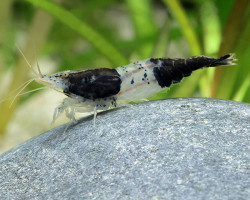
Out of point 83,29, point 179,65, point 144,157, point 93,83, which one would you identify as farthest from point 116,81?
point 83,29

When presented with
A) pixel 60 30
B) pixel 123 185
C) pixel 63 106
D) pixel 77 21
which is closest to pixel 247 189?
pixel 123 185

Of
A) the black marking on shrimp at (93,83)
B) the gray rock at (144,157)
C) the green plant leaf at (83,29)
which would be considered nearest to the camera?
the gray rock at (144,157)

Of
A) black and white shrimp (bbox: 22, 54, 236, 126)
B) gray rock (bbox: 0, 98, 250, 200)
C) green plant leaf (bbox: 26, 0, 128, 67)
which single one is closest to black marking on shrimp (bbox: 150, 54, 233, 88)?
black and white shrimp (bbox: 22, 54, 236, 126)

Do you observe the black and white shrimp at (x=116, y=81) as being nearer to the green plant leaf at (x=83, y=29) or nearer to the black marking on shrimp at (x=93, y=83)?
the black marking on shrimp at (x=93, y=83)

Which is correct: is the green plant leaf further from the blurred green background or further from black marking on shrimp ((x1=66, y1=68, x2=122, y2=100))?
black marking on shrimp ((x1=66, y1=68, x2=122, y2=100))

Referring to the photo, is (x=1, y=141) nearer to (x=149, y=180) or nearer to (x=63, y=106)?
(x=63, y=106)

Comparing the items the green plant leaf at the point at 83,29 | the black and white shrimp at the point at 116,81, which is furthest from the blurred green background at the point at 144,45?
the black and white shrimp at the point at 116,81
